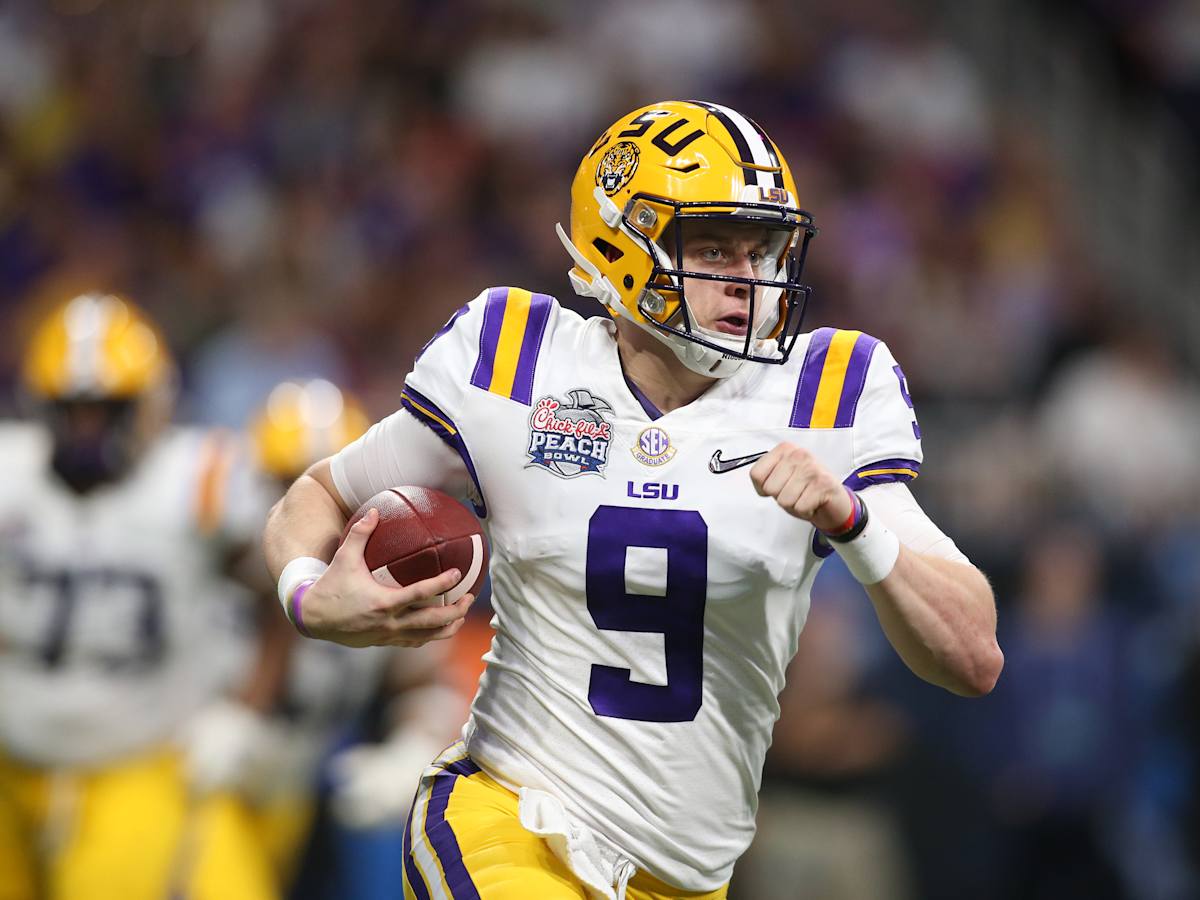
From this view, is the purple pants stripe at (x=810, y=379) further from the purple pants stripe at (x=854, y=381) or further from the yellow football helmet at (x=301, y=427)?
the yellow football helmet at (x=301, y=427)

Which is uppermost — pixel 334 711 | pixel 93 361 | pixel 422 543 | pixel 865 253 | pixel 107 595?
pixel 865 253

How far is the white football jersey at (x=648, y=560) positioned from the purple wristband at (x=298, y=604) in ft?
1.25

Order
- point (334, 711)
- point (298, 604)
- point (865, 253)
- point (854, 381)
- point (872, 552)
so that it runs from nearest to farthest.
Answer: point (872, 552)
point (298, 604)
point (854, 381)
point (334, 711)
point (865, 253)

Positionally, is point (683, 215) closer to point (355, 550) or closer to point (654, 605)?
point (654, 605)

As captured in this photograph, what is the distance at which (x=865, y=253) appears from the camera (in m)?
9.16

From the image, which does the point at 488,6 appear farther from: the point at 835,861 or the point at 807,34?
the point at 835,861

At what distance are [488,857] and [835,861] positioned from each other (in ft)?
13.2

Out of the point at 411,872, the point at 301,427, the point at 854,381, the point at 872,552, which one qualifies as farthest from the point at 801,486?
the point at 301,427

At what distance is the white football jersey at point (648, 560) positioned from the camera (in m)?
3.02

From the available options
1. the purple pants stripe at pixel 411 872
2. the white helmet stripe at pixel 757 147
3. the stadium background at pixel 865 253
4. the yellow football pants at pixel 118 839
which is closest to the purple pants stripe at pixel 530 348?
the white helmet stripe at pixel 757 147

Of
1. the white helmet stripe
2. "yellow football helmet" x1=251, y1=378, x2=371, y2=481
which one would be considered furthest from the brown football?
"yellow football helmet" x1=251, y1=378, x2=371, y2=481

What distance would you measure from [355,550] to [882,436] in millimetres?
939

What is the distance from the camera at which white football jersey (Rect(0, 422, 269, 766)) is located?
5.48 metres

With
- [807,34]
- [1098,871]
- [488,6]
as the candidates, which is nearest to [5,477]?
[1098,871]
